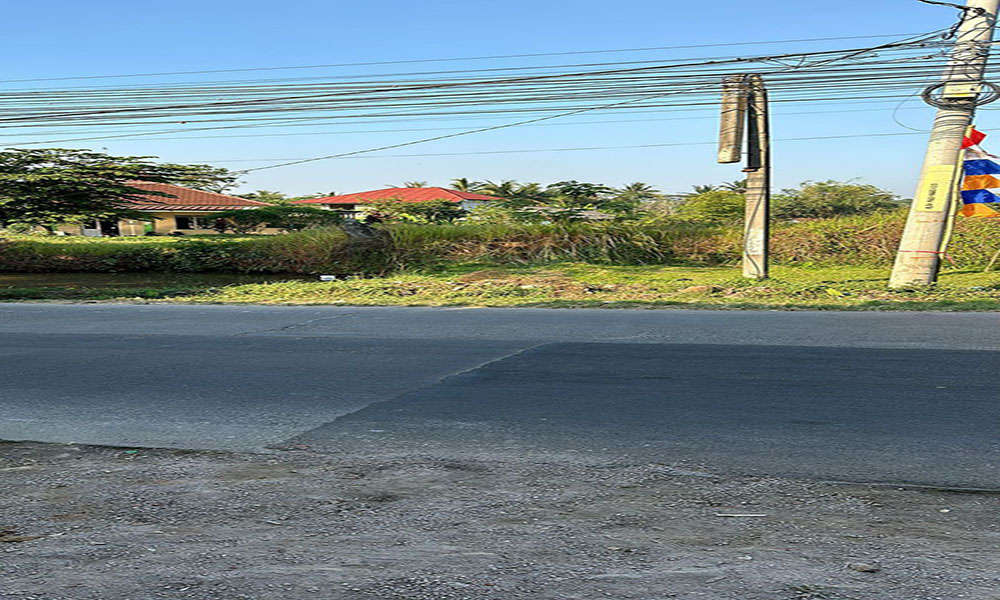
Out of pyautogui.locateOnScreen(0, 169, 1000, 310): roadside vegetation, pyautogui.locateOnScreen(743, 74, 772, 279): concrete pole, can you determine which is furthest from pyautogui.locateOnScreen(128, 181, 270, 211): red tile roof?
pyautogui.locateOnScreen(743, 74, 772, 279): concrete pole

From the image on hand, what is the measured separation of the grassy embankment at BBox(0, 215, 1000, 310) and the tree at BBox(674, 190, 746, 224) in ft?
8.37

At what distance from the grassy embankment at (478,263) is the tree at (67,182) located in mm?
1962

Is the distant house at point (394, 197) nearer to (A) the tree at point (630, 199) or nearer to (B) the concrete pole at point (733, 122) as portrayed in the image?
(A) the tree at point (630, 199)

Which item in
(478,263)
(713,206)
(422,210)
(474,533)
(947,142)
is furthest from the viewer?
(422,210)

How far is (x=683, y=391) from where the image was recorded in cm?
707

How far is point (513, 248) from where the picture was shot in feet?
91.4

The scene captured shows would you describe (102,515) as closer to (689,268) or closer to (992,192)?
(992,192)

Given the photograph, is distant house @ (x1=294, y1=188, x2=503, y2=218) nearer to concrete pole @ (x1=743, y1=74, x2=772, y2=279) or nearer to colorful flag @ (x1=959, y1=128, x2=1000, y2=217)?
concrete pole @ (x1=743, y1=74, x2=772, y2=279)

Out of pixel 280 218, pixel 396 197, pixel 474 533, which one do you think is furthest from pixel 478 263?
pixel 396 197

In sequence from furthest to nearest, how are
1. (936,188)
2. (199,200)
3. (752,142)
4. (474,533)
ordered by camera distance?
(199,200), (752,142), (936,188), (474,533)

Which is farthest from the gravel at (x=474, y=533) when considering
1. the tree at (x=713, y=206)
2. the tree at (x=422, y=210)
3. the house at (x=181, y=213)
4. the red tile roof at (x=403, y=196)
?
the red tile roof at (x=403, y=196)

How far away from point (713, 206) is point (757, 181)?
41.6 ft

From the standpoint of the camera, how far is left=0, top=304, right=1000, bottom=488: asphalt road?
18.2ft

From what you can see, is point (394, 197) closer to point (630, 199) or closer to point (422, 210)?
point (422, 210)
